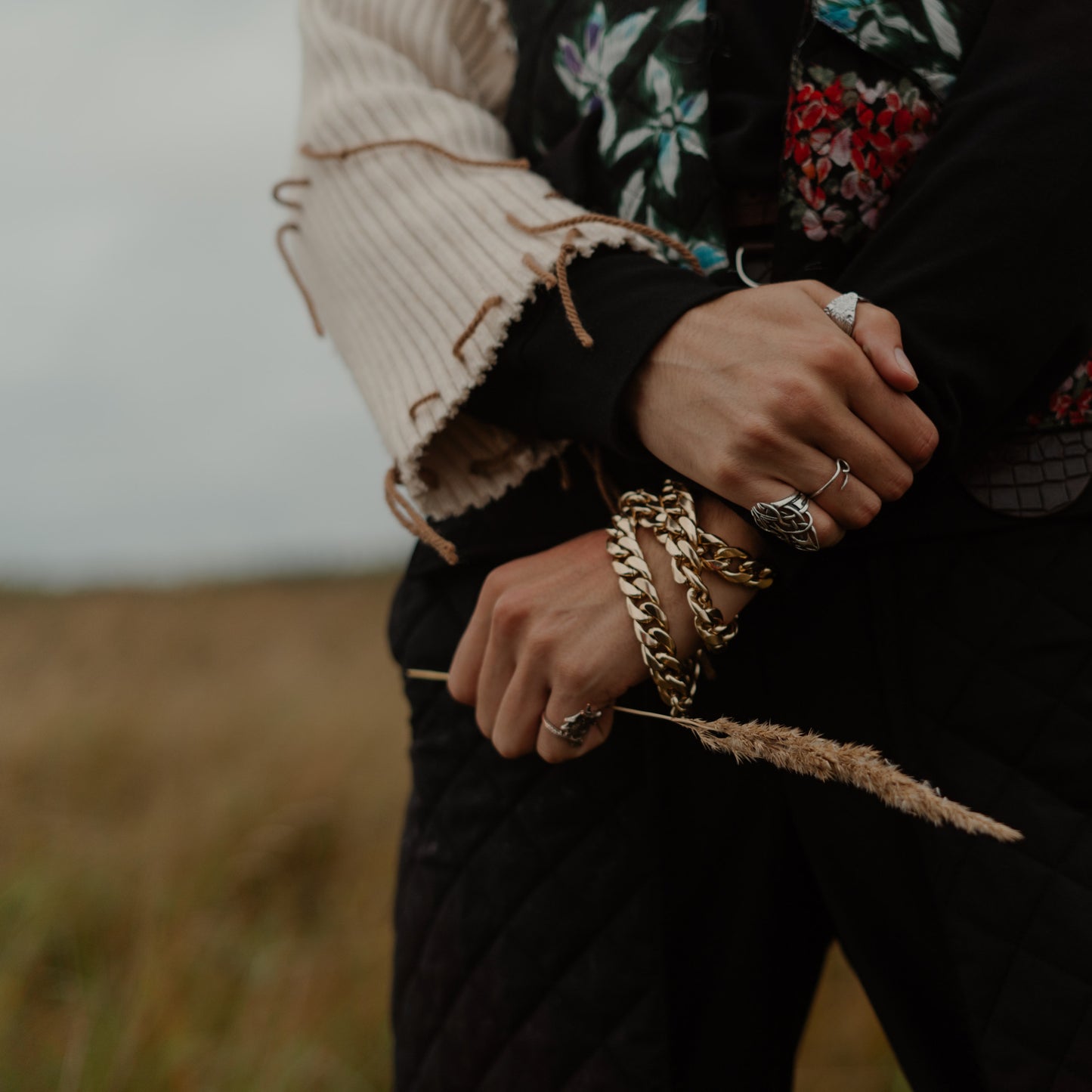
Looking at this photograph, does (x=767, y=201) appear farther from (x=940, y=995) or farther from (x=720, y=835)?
(x=940, y=995)

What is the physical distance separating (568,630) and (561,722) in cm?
7

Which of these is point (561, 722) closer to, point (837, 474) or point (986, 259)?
point (837, 474)

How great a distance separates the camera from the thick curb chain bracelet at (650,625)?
0.63 metres

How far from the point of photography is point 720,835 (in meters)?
0.80

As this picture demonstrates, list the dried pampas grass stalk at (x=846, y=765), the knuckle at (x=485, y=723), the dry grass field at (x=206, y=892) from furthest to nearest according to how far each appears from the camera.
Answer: the dry grass field at (x=206, y=892), the knuckle at (x=485, y=723), the dried pampas grass stalk at (x=846, y=765)

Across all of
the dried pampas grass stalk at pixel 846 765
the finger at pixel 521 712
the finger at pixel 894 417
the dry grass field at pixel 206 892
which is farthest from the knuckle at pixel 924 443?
the dry grass field at pixel 206 892

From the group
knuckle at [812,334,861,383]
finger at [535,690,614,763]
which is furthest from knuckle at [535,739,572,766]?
knuckle at [812,334,861,383]

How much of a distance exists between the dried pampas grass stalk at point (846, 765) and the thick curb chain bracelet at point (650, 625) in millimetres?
26

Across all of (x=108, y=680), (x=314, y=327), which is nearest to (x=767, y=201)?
(x=314, y=327)

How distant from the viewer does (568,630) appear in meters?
0.65

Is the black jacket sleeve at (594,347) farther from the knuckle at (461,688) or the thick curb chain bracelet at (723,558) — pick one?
the knuckle at (461,688)

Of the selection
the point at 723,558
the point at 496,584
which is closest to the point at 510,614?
the point at 496,584

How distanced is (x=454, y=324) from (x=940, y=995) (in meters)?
0.68

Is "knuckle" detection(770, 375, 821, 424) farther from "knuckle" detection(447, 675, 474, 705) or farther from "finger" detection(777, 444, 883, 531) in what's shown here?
"knuckle" detection(447, 675, 474, 705)
